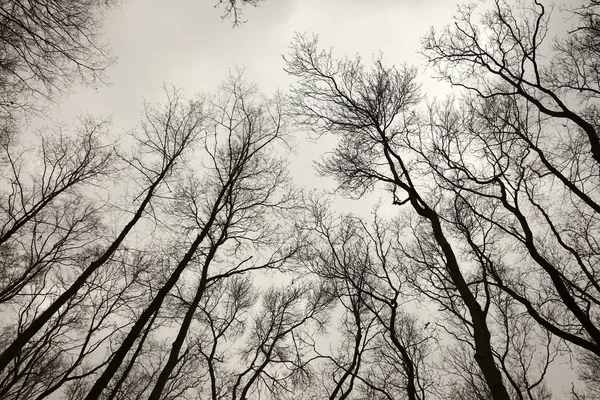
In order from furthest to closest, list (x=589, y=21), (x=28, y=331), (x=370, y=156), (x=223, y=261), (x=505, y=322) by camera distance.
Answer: (x=505, y=322) → (x=223, y=261) → (x=370, y=156) → (x=589, y=21) → (x=28, y=331)

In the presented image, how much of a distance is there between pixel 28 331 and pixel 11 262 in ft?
20.0

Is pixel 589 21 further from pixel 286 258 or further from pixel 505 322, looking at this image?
pixel 505 322

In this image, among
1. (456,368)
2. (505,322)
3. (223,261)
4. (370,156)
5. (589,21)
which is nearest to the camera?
(589,21)

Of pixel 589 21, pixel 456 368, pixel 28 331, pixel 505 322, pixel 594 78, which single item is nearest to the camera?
pixel 28 331

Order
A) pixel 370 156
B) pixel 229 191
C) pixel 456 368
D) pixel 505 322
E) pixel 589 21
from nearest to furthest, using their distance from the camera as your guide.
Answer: pixel 589 21 → pixel 370 156 → pixel 229 191 → pixel 505 322 → pixel 456 368

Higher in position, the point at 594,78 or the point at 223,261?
the point at 594,78

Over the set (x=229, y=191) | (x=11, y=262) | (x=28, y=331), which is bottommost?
(x=28, y=331)

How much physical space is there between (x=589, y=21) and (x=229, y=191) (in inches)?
410

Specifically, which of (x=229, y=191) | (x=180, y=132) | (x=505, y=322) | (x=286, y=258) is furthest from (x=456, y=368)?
(x=180, y=132)

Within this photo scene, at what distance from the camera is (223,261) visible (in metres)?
10.7

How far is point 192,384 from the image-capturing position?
16.4 m

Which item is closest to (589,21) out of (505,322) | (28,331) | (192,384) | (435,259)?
(435,259)

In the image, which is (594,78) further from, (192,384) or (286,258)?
(192,384)

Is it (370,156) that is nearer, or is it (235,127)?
(370,156)
